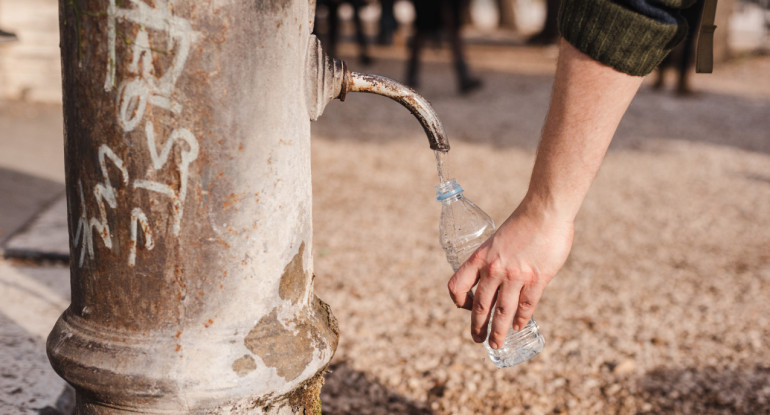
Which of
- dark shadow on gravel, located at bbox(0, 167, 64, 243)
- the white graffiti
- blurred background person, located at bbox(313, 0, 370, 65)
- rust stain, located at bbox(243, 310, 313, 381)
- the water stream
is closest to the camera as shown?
the white graffiti

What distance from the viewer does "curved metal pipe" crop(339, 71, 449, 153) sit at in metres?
1.45

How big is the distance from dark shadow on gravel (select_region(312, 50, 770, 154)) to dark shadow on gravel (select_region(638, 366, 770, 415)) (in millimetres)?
4024

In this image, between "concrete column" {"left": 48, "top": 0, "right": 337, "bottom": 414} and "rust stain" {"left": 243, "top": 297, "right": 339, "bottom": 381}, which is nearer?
"concrete column" {"left": 48, "top": 0, "right": 337, "bottom": 414}

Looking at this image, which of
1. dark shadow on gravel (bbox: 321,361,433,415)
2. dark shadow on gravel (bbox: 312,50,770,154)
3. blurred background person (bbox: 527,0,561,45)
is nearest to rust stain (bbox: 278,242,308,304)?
dark shadow on gravel (bbox: 321,361,433,415)

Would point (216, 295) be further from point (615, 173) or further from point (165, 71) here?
point (615, 173)

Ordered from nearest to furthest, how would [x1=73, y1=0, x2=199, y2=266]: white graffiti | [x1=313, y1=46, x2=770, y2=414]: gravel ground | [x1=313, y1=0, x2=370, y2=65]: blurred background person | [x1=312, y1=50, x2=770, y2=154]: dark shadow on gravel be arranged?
[x1=73, y1=0, x2=199, y2=266]: white graffiti < [x1=313, y1=46, x2=770, y2=414]: gravel ground < [x1=312, y1=50, x2=770, y2=154]: dark shadow on gravel < [x1=313, y1=0, x2=370, y2=65]: blurred background person

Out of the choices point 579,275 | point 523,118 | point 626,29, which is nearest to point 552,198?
point 626,29

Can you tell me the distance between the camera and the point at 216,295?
51.3 inches

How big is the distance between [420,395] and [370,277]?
1171mm

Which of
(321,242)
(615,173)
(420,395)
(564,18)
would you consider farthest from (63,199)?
(615,173)

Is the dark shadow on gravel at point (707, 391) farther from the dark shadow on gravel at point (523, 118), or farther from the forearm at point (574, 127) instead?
the dark shadow on gravel at point (523, 118)

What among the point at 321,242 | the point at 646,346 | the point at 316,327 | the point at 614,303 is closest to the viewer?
the point at 316,327

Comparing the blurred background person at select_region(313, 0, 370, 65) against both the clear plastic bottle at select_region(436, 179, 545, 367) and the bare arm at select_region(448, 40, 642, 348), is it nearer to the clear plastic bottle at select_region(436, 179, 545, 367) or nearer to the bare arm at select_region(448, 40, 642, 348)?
the clear plastic bottle at select_region(436, 179, 545, 367)

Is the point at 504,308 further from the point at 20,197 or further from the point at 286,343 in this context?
the point at 20,197
